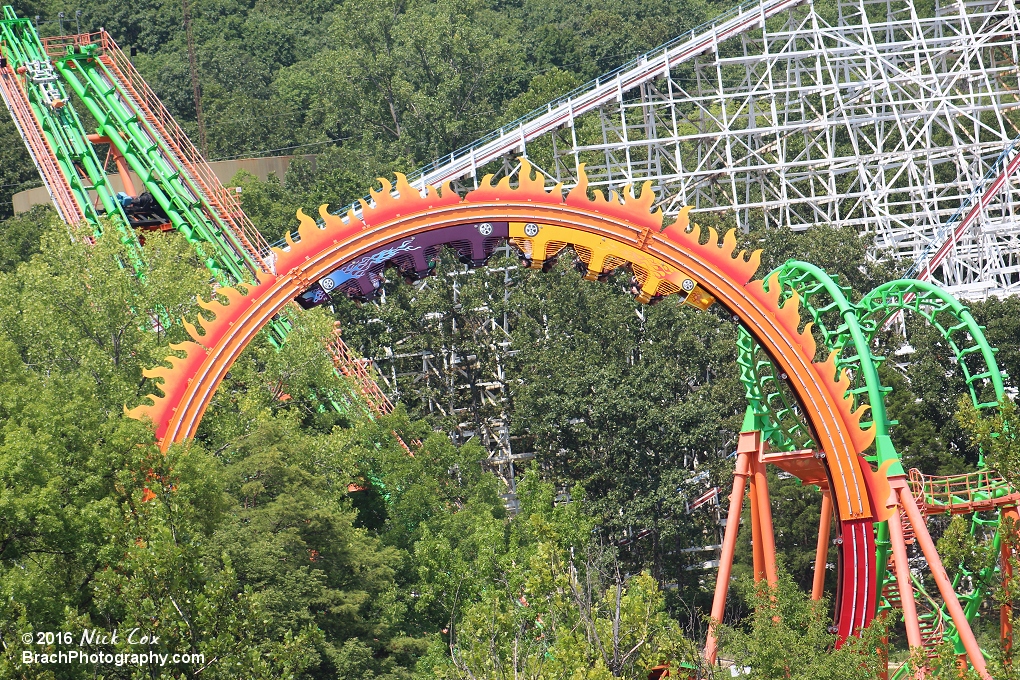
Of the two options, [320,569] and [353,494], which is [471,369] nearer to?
[353,494]

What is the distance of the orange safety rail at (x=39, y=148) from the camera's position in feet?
105

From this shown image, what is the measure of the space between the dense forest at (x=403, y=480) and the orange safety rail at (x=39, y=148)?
239cm

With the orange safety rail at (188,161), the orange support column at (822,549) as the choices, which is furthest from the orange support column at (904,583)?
the orange safety rail at (188,161)

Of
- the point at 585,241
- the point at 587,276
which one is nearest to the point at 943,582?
the point at 587,276

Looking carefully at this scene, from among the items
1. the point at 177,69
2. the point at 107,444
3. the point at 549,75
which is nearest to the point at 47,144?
the point at 107,444

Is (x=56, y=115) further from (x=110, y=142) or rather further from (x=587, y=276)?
(x=587, y=276)

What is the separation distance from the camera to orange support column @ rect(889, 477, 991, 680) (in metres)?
19.8

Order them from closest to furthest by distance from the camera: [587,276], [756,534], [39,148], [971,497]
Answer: [587,276] < [971,497] < [756,534] < [39,148]

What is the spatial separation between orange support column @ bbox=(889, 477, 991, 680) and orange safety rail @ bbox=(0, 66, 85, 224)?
15.8m

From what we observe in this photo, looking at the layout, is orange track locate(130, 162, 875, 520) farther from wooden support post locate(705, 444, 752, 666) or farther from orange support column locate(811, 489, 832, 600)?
orange support column locate(811, 489, 832, 600)

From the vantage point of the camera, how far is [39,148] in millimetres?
33656

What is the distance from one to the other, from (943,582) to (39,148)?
19917 mm

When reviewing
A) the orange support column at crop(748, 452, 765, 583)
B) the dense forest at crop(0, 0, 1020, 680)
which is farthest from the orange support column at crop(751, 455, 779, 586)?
the dense forest at crop(0, 0, 1020, 680)

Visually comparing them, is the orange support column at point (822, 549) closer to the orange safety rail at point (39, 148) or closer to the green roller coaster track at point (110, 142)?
the green roller coaster track at point (110, 142)
